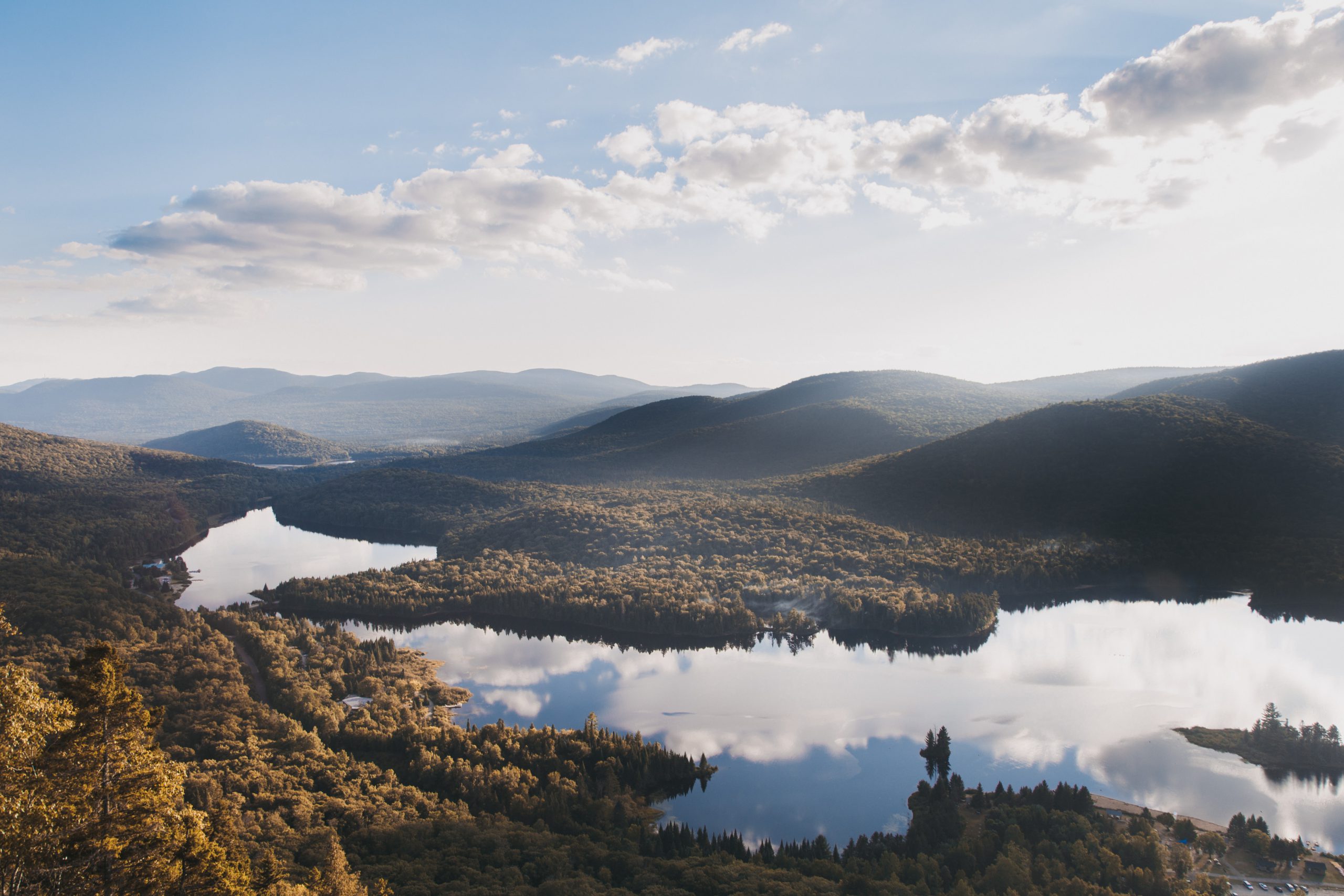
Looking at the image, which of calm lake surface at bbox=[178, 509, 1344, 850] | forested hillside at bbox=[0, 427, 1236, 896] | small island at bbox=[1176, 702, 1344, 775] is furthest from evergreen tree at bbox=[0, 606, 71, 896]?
small island at bbox=[1176, 702, 1344, 775]

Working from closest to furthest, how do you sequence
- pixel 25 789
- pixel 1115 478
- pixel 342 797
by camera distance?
pixel 25 789, pixel 342 797, pixel 1115 478

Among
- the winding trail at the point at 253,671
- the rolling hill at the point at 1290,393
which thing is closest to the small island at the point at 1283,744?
the winding trail at the point at 253,671

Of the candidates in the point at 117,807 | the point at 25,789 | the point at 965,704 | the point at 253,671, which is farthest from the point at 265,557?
the point at 25,789

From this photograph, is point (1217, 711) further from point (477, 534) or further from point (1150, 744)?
point (477, 534)

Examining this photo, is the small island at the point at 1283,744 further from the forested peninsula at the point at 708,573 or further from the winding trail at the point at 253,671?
the winding trail at the point at 253,671

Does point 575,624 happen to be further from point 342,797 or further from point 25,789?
point 25,789

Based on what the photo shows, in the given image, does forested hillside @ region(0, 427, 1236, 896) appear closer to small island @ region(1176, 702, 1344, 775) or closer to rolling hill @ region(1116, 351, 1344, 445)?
small island @ region(1176, 702, 1344, 775)
